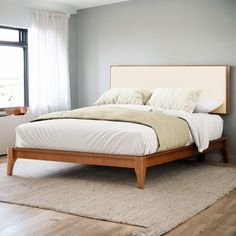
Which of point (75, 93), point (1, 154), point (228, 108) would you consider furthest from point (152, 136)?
point (75, 93)

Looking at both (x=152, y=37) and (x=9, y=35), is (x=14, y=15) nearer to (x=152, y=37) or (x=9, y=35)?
(x=9, y=35)

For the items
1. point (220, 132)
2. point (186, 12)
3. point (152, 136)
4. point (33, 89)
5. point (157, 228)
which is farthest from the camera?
point (33, 89)

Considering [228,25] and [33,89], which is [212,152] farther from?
[33,89]

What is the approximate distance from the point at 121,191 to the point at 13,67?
3.27 metres

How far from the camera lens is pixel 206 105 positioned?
5.79 meters

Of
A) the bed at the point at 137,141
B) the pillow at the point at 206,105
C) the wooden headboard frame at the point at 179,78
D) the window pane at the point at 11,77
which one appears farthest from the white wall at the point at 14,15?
the pillow at the point at 206,105

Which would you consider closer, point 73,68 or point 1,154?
point 1,154

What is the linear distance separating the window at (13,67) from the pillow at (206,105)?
260cm

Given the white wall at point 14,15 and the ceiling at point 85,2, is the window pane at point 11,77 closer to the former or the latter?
the white wall at point 14,15

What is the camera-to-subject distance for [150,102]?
603cm

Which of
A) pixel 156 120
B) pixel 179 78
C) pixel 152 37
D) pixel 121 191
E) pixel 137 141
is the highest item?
pixel 152 37

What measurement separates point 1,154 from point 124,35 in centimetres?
247

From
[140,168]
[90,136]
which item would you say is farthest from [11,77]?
[140,168]

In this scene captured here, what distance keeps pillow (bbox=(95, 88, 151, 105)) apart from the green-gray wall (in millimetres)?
603
